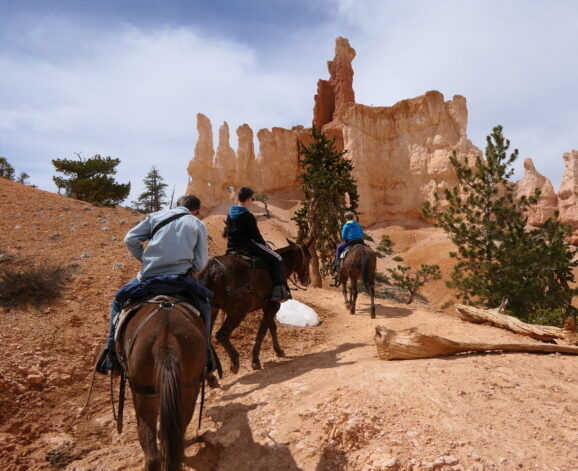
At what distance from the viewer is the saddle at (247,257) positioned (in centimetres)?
667

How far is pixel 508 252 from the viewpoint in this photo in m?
13.6

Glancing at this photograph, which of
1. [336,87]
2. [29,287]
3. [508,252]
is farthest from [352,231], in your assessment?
[336,87]

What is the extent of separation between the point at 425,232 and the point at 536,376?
41.0 metres

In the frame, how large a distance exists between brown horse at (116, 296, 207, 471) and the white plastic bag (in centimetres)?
621

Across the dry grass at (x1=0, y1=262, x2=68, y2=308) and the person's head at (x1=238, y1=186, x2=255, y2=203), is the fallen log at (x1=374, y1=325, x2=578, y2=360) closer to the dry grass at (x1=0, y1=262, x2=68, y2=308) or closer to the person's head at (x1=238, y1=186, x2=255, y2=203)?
the person's head at (x1=238, y1=186, x2=255, y2=203)

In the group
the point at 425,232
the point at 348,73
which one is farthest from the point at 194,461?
the point at 348,73

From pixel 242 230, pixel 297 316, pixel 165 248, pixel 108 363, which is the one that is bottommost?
pixel 297 316

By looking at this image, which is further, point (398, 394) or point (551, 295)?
point (551, 295)

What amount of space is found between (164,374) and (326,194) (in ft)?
51.1

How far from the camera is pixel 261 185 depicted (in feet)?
185

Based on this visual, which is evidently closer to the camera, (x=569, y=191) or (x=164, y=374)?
(x=164, y=374)

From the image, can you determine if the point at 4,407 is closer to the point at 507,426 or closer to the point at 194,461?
the point at 194,461

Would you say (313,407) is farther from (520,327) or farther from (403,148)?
(403,148)

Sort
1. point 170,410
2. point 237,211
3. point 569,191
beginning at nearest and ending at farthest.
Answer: point 170,410, point 237,211, point 569,191
